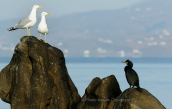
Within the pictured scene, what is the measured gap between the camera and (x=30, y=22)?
15.8 m

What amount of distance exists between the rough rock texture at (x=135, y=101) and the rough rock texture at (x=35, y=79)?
9.62 ft

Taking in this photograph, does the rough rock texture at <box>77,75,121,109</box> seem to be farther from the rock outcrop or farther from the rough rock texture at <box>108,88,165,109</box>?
the rough rock texture at <box>108,88,165,109</box>

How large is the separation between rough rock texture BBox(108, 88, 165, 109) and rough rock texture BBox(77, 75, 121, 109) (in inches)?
23.2

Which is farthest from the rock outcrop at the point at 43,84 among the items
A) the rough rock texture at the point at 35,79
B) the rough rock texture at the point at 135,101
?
the rough rock texture at the point at 135,101

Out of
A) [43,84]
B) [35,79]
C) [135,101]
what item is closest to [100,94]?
[135,101]

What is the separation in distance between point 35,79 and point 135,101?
4.56m

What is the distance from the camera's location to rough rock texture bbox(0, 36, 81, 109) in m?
14.6

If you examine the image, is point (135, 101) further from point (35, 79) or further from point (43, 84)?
point (35, 79)

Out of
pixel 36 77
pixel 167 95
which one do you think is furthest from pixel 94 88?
pixel 167 95

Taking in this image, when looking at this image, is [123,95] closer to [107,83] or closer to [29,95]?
[107,83]

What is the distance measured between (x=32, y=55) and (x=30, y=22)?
188cm

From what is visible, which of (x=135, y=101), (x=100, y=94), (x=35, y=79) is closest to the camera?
(x=135, y=101)

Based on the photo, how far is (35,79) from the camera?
48.1 feet

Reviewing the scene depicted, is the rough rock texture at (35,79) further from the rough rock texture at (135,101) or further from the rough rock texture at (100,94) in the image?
the rough rock texture at (135,101)
